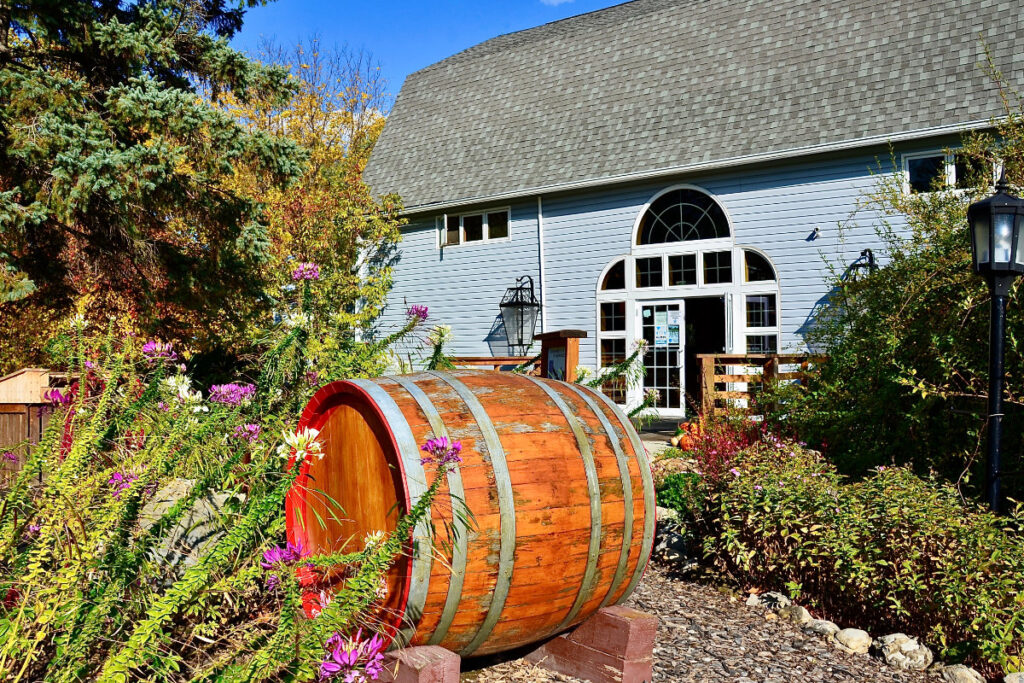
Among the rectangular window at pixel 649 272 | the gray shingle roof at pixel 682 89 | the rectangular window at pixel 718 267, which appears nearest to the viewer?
the gray shingle roof at pixel 682 89

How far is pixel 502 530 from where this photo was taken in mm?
2928

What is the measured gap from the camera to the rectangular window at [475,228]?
49.1ft

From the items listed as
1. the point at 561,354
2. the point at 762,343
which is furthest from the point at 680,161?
the point at 561,354

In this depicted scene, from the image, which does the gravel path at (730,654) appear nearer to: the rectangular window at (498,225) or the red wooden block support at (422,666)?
the red wooden block support at (422,666)

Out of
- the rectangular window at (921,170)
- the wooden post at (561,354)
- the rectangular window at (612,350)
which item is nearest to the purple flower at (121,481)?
the wooden post at (561,354)

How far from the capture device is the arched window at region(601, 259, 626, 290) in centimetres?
1351

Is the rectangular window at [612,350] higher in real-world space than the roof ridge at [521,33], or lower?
lower

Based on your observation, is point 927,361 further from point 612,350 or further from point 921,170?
point 612,350

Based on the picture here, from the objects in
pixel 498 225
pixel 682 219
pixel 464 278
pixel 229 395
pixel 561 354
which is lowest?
pixel 229 395

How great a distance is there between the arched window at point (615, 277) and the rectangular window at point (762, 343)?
2.26 meters

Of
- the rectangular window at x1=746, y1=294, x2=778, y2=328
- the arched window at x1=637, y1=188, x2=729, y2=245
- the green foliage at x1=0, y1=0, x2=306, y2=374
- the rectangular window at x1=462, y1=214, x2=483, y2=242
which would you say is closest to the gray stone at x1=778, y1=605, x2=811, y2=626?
the green foliage at x1=0, y1=0, x2=306, y2=374

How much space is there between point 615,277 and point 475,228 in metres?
3.16

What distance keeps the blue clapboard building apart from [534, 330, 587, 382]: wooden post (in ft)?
20.2

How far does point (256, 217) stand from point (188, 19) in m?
2.46
